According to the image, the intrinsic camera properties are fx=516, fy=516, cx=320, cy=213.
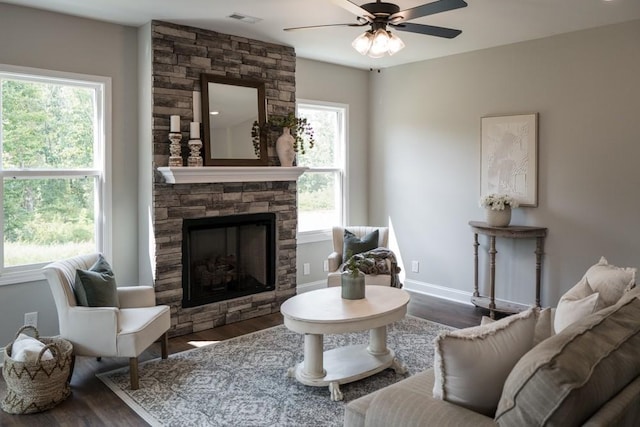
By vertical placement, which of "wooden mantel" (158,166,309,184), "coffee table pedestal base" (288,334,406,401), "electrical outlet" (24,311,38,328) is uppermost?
"wooden mantel" (158,166,309,184)

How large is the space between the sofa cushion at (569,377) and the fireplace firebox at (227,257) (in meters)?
3.53

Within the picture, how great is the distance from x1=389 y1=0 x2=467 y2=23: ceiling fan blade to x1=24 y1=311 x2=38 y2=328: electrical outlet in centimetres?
344

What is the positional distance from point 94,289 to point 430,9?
2.81m

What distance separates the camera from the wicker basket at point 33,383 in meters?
3.05

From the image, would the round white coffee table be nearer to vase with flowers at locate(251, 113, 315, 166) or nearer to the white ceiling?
vase with flowers at locate(251, 113, 315, 166)

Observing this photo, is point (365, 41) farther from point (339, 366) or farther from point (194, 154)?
point (339, 366)

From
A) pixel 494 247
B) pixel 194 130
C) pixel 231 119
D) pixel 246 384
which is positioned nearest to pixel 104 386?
pixel 246 384

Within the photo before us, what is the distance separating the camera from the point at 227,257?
16.4 ft

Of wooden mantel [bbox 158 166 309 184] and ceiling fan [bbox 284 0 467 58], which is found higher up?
ceiling fan [bbox 284 0 467 58]

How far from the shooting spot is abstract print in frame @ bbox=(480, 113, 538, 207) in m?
4.98

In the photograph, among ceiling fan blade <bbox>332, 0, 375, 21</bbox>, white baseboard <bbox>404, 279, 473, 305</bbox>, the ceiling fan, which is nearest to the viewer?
ceiling fan blade <bbox>332, 0, 375, 21</bbox>

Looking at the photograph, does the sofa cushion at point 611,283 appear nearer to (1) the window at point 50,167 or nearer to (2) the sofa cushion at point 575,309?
(2) the sofa cushion at point 575,309

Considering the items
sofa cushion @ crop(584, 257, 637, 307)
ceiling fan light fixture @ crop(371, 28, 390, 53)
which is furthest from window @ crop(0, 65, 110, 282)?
sofa cushion @ crop(584, 257, 637, 307)

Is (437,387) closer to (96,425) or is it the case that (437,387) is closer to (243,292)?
(96,425)
